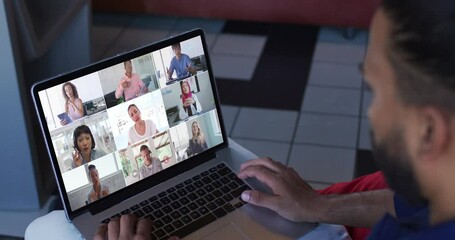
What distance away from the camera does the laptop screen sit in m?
1.05

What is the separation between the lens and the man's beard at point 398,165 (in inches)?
27.9

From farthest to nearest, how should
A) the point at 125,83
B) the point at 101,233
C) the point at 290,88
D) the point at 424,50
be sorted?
the point at 290,88, the point at 125,83, the point at 101,233, the point at 424,50

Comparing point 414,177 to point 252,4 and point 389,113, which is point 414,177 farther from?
point 252,4

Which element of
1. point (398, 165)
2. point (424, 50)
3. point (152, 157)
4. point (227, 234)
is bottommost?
point (227, 234)

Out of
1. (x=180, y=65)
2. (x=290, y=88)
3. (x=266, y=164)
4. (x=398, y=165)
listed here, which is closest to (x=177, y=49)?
(x=180, y=65)

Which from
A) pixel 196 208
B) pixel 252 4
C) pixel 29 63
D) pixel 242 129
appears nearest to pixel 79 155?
→ pixel 196 208

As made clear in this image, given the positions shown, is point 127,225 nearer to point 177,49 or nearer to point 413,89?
point 177,49

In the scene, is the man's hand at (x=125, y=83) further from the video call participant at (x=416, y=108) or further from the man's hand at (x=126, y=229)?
the video call participant at (x=416, y=108)

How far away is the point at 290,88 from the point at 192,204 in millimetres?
1678

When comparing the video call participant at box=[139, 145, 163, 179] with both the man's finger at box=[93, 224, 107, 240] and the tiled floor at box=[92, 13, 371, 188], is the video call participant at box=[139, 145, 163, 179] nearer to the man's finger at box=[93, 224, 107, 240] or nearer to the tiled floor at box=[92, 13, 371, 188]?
the man's finger at box=[93, 224, 107, 240]

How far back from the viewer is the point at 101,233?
100 cm

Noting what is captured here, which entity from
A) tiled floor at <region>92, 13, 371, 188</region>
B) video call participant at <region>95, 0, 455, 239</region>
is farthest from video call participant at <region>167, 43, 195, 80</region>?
tiled floor at <region>92, 13, 371, 188</region>

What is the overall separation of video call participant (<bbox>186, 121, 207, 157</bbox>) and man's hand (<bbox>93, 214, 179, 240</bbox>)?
19cm

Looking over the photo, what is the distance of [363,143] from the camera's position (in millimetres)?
2412
